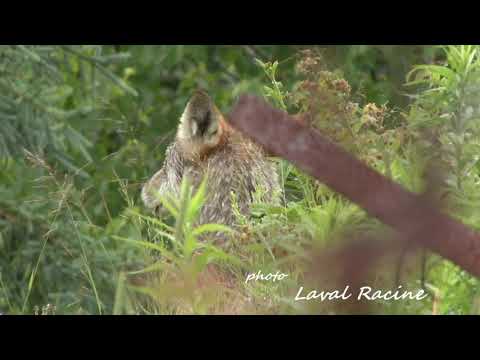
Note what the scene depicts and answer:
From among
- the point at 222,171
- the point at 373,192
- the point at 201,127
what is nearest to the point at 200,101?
the point at 201,127

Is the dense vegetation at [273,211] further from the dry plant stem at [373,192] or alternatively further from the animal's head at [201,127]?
the animal's head at [201,127]

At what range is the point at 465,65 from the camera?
3883 mm

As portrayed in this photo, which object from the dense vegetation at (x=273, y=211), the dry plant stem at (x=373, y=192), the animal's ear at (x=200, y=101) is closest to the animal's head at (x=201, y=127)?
the animal's ear at (x=200, y=101)

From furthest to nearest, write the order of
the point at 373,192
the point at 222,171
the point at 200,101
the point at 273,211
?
the point at 222,171
the point at 200,101
the point at 273,211
the point at 373,192

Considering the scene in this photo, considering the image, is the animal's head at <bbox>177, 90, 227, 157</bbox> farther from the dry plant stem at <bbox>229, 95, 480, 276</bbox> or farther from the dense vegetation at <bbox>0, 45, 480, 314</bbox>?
the dry plant stem at <bbox>229, 95, 480, 276</bbox>

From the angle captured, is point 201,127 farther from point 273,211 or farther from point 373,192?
point 373,192

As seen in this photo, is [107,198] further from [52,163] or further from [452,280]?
[452,280]

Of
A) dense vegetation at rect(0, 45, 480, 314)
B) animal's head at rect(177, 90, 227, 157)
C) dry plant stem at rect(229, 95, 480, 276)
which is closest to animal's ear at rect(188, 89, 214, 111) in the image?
animal's head at rect(177, 90, 227, 157)

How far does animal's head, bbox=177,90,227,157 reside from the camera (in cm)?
477

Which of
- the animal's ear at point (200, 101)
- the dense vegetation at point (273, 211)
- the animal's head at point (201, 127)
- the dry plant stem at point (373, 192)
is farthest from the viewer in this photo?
the animal's head at point (201, 127)

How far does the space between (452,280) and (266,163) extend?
6.20ft

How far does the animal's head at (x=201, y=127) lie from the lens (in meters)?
4.77

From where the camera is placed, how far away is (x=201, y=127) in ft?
16.1

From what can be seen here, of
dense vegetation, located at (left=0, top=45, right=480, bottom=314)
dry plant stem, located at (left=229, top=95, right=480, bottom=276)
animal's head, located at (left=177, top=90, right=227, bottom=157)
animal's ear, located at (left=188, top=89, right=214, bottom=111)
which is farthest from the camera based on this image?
animal's head, located at (left=177, top=90, right=227, bottom=157)
